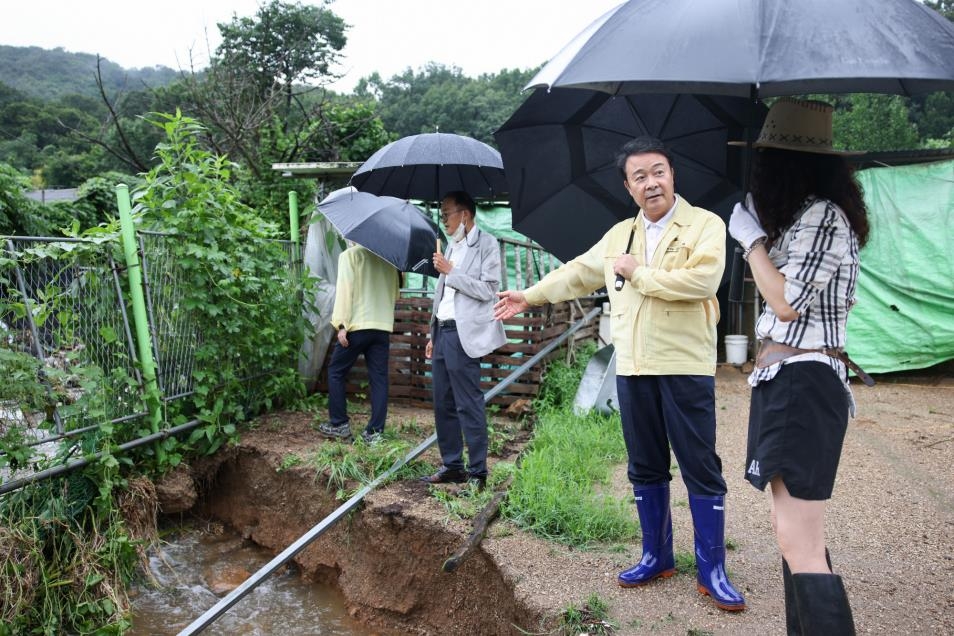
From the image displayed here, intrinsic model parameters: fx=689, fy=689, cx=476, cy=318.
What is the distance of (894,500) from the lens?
4566 mm

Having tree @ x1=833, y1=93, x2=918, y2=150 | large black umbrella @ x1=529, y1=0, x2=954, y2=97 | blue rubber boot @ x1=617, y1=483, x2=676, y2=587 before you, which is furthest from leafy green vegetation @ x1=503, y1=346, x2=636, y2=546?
tree @ x1=833, y1=93, x2=918, y2=150

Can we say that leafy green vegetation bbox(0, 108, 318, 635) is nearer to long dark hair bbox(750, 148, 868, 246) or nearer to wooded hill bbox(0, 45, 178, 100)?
long dark hair bbox(750, 148, 868, 246)

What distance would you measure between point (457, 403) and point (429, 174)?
1.92 metres

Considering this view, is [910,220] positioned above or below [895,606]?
above

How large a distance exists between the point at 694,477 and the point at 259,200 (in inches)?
429

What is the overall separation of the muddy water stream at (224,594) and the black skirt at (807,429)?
324cm

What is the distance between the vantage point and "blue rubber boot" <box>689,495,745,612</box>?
298cm

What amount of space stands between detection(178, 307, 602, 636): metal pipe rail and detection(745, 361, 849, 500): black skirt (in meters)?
2.51

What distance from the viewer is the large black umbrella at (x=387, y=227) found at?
5.50 metres

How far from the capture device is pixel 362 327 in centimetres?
574

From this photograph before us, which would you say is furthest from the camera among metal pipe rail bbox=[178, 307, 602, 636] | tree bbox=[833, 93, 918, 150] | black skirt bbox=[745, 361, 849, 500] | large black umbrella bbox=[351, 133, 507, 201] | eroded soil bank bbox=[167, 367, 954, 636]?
tree bbox=[833, 93, 918, 150]

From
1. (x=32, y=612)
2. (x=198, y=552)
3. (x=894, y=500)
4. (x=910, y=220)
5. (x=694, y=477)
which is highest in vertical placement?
(x=910, y=220)

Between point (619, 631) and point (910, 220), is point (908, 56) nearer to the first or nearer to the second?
point (619, 631)

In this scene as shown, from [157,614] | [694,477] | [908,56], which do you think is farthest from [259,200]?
[908,56]
